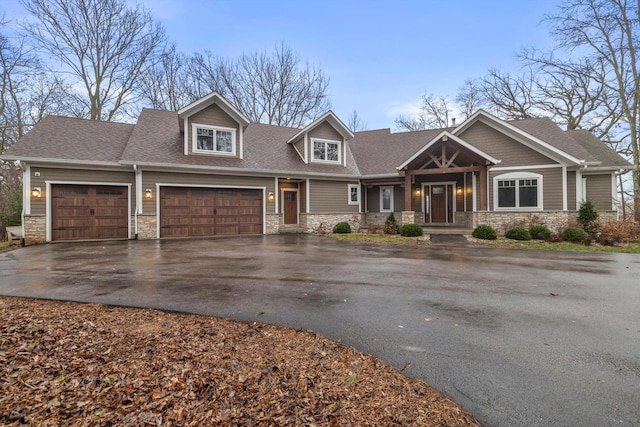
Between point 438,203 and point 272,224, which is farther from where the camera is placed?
point 438,203

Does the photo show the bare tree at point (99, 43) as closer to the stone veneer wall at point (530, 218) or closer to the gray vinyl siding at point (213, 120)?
the gray vinyl siding at point (213, 120)

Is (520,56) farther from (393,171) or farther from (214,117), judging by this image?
(214,117)

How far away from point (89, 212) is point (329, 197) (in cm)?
1091

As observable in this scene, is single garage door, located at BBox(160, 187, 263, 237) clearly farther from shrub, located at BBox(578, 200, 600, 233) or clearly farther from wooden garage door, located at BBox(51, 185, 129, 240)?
shrub, located at BBox(578, 200, 600, 233)

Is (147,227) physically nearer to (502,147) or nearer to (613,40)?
(502,147)

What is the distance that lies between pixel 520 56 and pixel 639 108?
7323 millimetres

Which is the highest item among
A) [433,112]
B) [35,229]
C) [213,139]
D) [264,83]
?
[264,83]

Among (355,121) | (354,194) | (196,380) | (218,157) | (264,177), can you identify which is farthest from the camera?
(355,121)

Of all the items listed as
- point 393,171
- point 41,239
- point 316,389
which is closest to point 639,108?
point 393,171

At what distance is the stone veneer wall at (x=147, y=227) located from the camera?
12.9 meters

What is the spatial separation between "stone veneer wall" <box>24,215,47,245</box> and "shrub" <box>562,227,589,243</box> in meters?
20.3

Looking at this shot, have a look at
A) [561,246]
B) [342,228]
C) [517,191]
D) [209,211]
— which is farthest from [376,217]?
[209,211]

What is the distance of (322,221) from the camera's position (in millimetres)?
16500

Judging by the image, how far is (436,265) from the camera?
7414 mm
